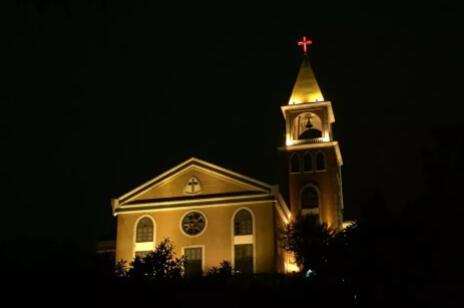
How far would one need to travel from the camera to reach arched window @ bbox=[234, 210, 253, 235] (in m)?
41.0

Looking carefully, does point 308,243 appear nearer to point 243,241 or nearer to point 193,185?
point 243,241

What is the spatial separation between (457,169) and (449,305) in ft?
60.0

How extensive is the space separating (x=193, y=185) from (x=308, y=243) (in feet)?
44.6

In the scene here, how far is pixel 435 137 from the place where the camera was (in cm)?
3931

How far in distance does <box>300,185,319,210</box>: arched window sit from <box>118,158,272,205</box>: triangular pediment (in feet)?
25.6

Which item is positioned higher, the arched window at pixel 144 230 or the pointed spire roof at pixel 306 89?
the pointed spire roof at pixel 306 89

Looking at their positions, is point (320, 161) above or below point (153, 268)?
above

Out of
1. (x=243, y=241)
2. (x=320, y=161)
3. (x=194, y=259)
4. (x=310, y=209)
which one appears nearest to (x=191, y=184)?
(x=194, y=259)

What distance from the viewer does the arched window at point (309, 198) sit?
157ft

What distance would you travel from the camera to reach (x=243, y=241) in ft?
134

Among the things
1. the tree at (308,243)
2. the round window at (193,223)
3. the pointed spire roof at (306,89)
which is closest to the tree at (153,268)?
the tree at (308,243)

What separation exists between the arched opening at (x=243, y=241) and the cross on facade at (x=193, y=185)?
10.3ft

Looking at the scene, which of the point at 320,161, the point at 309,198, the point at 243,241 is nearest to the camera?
the point at 243,241

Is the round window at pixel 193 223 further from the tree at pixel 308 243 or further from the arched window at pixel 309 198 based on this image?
the arched window at pixel 309 198
